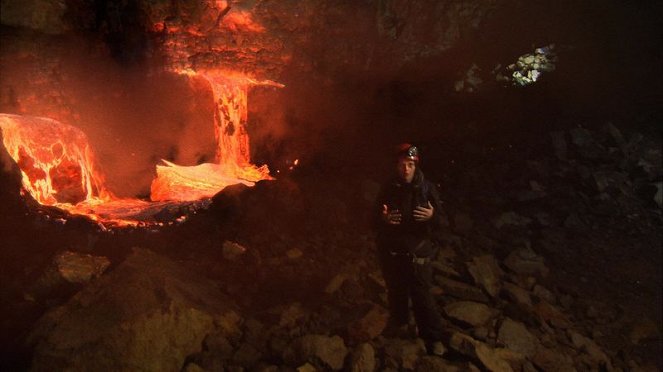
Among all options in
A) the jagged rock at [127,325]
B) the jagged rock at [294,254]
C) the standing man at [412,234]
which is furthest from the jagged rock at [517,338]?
the jagged rock at [127,325]

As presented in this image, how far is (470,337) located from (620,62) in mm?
8023

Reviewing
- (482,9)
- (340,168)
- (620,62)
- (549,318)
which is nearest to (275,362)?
(549,318)

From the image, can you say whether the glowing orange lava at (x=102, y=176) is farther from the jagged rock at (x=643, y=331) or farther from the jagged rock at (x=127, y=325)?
the jagged rock at (x=643, y=331)

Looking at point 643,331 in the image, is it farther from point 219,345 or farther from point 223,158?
point 223,158

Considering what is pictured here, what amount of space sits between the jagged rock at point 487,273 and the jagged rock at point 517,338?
0.54 metres

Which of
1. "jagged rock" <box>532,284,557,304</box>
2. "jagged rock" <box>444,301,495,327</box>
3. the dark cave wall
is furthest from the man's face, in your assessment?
the dark cave wall

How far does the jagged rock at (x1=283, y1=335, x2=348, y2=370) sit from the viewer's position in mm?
3467

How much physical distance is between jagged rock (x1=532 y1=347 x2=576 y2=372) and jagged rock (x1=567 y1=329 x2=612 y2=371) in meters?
0.30

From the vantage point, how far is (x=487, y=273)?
16.9 feet

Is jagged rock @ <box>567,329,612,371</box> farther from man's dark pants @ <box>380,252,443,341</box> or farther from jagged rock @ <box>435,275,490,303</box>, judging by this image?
man's dark pants @ <box>380,252,443,341</box>

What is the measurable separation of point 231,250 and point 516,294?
3.51 meters

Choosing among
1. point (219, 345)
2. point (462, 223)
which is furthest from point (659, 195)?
point (219, 345)

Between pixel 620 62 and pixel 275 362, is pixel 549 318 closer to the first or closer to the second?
pixel 275 362

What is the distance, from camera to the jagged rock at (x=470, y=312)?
4.29 m
